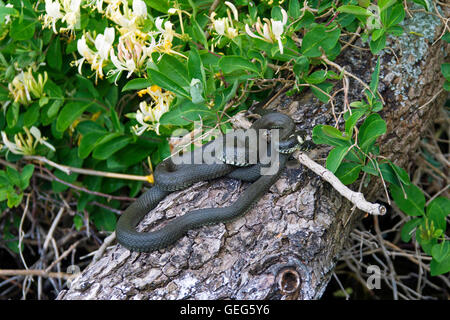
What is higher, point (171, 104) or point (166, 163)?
point (171, 104)

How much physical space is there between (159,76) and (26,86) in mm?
1277

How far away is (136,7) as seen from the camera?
2678 millimetres

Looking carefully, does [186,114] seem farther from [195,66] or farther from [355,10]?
[355,10]

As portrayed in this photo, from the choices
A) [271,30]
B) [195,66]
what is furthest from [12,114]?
[271,30]

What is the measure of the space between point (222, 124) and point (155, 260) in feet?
2.96

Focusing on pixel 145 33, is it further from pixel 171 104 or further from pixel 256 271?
pixel 256 271

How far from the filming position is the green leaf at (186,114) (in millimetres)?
2641

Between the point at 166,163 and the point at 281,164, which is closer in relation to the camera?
the point at 281,164

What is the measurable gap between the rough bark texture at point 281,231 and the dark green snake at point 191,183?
2.0 inches

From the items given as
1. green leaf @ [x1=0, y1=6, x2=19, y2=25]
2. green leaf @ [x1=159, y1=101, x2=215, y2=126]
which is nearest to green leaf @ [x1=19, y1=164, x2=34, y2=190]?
green leaf @ [x1=0, y1=6, x2=19, y2=25]

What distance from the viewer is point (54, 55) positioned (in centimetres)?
348

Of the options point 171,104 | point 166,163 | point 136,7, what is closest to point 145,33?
point 136,7
